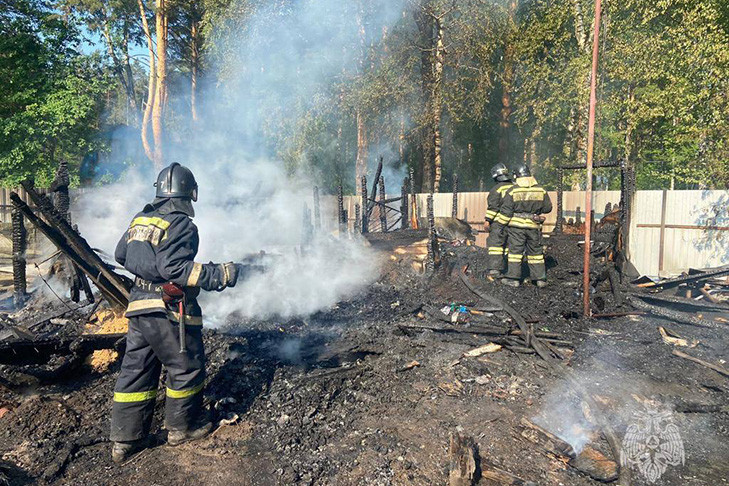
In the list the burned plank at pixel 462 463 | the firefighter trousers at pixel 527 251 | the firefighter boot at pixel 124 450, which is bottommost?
the firefighter boot at pixel 124 450

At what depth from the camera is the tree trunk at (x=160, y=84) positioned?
18.3m

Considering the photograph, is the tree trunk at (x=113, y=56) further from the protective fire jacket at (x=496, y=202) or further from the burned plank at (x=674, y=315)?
the burned plank at (x=674, y=315)

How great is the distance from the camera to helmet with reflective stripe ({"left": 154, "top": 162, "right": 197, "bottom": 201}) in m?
3.76

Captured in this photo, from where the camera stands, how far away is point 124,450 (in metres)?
3.42

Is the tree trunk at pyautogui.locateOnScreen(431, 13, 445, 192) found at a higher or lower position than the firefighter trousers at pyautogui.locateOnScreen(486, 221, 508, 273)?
higher

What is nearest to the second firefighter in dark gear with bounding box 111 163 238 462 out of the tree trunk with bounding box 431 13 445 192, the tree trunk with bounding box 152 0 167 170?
the tree trunk with bounding box 431 13 445 192

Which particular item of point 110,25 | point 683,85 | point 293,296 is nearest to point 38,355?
point 293,296

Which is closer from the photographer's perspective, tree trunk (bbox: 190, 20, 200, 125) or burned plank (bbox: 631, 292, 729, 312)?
burned plank (bbox: 631, 292, 729, 312)

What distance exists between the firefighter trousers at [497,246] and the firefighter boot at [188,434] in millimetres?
5500

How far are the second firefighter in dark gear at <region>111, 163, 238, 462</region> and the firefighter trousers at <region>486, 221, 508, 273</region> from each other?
5254 millimetres

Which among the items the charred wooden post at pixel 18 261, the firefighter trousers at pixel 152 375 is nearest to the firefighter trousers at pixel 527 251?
the firefighter trousers at pixel 152 375

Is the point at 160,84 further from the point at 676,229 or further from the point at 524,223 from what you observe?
the point at 676,229

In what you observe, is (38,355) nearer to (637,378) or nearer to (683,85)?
(637,378)

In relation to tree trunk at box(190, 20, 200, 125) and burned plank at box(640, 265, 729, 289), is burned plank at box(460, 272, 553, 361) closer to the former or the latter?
burned plank at box(640, 265, 729, 289)
